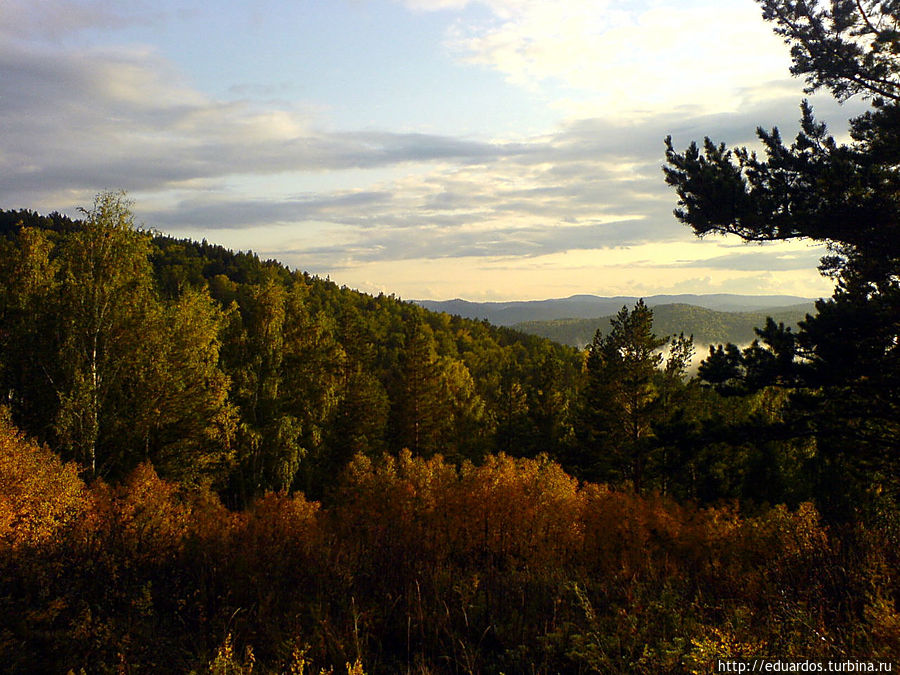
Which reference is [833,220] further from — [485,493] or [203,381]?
[203,381]

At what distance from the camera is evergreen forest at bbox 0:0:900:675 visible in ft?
19.0

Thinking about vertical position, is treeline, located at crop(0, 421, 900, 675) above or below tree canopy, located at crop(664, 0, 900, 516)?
below

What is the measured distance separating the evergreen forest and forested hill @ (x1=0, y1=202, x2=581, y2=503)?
0.14 m

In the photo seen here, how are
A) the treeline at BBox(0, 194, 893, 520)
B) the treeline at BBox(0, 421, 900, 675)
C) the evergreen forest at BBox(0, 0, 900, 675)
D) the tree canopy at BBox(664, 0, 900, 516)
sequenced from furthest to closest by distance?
the treeline at BBox(0, 194, 893, 520), the tree canopy at BBox(664, 0, 900, 516), the evergreen forest at BBox(0, 0, 900, 675), the treeline at BBox(0, 421, 900, 675)

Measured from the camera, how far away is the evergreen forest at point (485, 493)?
580 cm

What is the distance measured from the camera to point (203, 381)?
2227 cm

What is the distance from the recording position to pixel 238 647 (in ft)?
20.0

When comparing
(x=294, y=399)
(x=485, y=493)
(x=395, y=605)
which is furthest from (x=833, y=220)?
(x=294, y=399)

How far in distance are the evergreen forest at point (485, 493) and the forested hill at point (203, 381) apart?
138 millimetres

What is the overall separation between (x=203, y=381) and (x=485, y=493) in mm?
13288

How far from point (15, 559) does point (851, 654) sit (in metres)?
11.7

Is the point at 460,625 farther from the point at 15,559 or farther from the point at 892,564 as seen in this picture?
the point at 15,559

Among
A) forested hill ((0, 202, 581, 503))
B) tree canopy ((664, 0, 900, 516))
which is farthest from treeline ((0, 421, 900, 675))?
forested hill ((0, 202, 581, 503))

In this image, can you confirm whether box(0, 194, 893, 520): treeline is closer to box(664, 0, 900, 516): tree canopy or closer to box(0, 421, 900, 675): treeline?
box(664, 0, 900, 516): tree canopy
